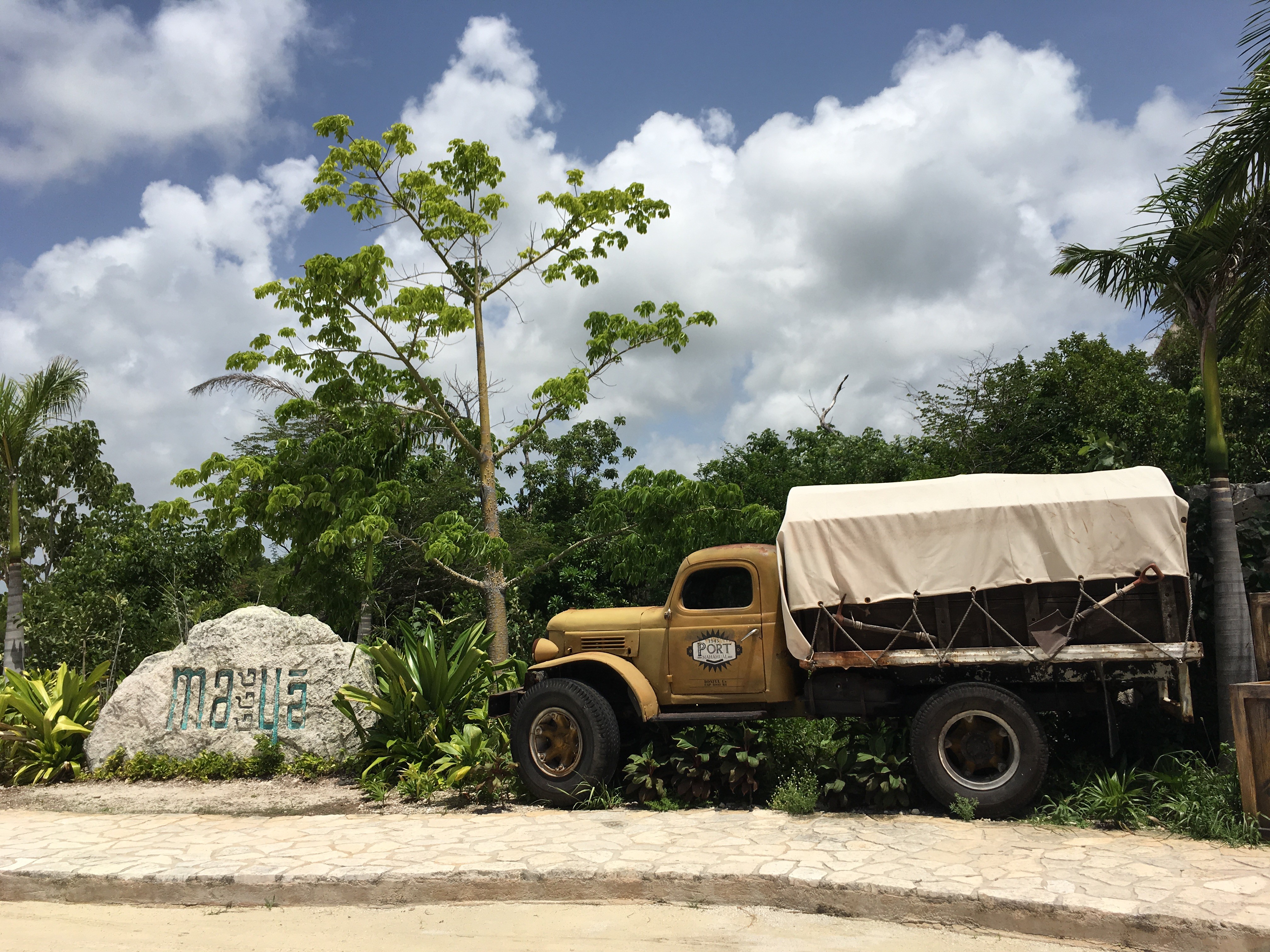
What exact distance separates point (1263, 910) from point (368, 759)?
7.20 m

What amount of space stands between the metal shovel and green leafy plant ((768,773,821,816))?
199 centimetres

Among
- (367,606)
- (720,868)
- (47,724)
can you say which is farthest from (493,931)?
(367,606)

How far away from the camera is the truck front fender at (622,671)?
7.23 metres

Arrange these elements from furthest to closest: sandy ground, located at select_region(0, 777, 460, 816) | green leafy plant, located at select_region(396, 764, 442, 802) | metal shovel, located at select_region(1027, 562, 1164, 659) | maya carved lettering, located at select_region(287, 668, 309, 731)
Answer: maya carved lettering, located at select_region(287, 668, 309, 731), green leafy plant, located at select_region(396, 764, 442, 802), sandy ground, located at select_region(0, 777, 460, 816), metal shovel, located at select_region(1027, 562, 1164, 659)

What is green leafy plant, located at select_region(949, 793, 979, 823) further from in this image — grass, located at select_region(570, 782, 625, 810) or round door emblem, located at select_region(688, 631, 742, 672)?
grass, located at select_region(570, 782, 625, 810)

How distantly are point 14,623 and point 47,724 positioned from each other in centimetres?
499

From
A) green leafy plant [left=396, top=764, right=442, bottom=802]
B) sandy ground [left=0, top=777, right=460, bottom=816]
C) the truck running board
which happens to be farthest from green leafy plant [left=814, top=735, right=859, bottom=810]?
green leafy plant [left=396, top=764, right=442, bottom=802]

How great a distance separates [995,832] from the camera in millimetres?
6004

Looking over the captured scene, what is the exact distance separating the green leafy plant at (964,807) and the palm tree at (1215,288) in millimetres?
2082

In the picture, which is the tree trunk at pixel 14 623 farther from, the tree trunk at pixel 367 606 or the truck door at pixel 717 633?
the truck door at pixel 717 633

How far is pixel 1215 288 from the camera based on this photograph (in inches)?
293

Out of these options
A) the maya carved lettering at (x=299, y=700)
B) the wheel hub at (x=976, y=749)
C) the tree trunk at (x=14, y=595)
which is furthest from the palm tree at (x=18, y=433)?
the wheel hub at (x=976, y=749)

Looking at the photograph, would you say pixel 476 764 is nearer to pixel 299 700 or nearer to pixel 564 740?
pixel 564 740

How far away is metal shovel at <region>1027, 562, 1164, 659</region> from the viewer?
6.25 m
